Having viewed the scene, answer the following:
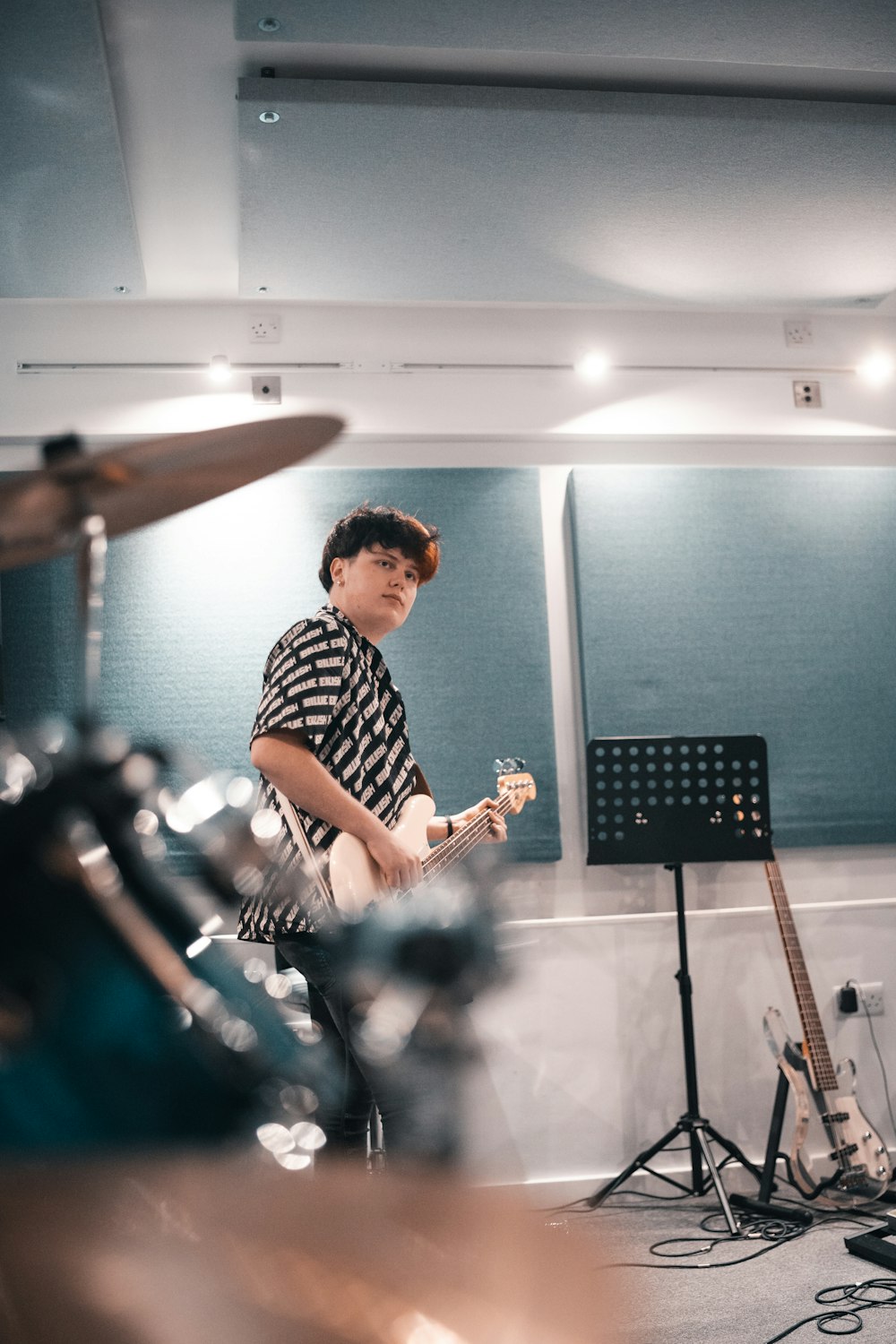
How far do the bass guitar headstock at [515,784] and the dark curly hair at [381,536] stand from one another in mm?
846

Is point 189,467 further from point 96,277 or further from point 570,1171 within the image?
point 570,1171

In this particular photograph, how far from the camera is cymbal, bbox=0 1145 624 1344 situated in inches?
10.4

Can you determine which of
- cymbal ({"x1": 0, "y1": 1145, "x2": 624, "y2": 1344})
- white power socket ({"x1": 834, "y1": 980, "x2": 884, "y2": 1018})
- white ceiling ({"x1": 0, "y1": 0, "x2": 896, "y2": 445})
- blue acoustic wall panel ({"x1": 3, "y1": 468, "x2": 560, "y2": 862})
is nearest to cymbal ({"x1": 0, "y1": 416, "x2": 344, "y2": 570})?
cymbal ({"x1": 0, "y1": 1145, "x2": 624, "y2": 1344})

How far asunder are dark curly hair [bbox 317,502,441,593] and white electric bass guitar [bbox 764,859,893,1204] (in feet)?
4.97

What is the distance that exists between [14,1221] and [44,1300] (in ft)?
0.10

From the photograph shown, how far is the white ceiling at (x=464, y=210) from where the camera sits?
92.3 inches

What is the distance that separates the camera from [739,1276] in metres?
2.34

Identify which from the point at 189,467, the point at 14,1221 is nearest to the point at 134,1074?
the point at 14,1221

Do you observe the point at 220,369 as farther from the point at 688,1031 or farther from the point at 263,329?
the point at 688,1031

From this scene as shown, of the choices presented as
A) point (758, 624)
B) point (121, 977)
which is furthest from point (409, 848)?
point (758, 624)

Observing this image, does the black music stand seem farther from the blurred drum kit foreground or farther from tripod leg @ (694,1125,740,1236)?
the blurred drum kit foreground

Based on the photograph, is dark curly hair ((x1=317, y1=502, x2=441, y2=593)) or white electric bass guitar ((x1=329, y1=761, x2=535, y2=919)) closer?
white electric bass guitar ((x1=329, y1=761, x2=535, y2=919))

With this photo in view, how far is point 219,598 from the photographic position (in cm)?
338

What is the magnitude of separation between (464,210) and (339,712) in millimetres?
1657
